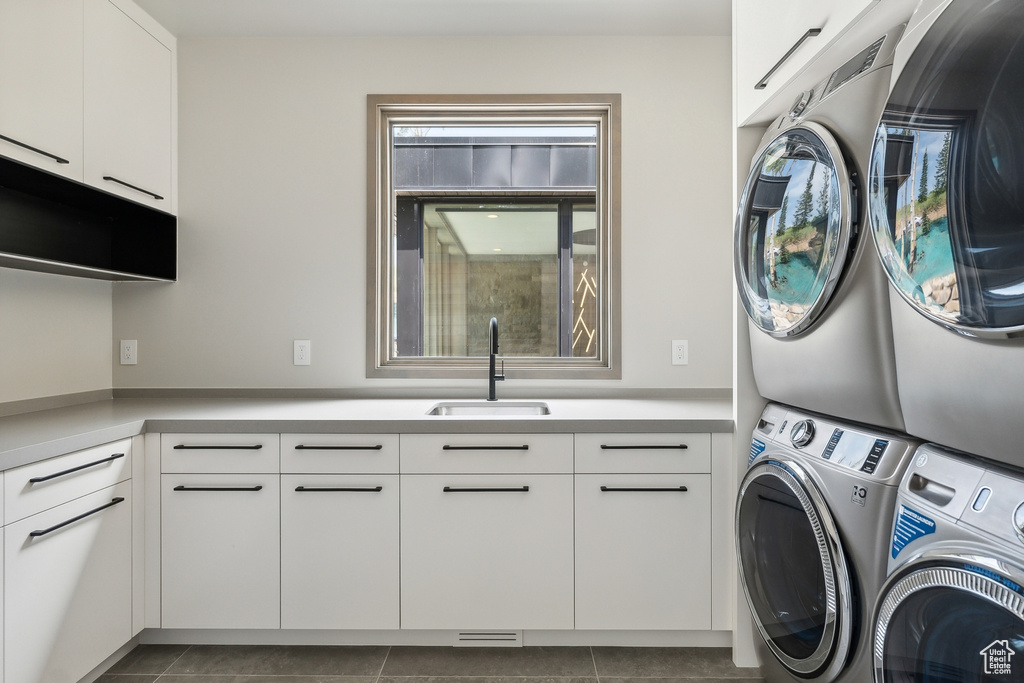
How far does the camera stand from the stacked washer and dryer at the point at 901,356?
2.57ft

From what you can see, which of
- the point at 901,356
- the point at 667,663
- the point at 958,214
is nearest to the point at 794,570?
the point at 901,356

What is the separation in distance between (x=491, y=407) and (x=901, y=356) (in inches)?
60.7

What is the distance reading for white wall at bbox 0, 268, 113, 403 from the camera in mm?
1967

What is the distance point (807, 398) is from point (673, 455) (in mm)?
582

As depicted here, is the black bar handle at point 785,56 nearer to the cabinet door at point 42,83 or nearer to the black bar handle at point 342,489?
the black bar handle at point 342,489

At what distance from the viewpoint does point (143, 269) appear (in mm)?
2398

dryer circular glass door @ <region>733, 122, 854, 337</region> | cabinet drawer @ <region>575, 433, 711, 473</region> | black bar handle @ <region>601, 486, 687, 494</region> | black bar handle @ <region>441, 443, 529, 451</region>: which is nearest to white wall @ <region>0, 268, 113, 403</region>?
black bar handle @ <region>441, 443, 529, 451</region>

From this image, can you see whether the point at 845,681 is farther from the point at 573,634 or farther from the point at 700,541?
the point at 573,634

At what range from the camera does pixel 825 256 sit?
3.93 ft

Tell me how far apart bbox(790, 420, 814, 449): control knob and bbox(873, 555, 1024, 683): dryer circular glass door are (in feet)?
1.33

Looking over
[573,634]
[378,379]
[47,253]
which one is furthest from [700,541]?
[47,253]

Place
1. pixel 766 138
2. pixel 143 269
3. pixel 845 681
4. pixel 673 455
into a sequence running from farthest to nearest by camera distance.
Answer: pixel 143 269
pixel 673 455
pixel 766 138
pixel 845 681

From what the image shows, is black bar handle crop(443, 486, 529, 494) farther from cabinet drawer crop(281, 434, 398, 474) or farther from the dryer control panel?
the dryer control panel

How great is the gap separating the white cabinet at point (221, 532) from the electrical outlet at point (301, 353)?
2.13 ft
